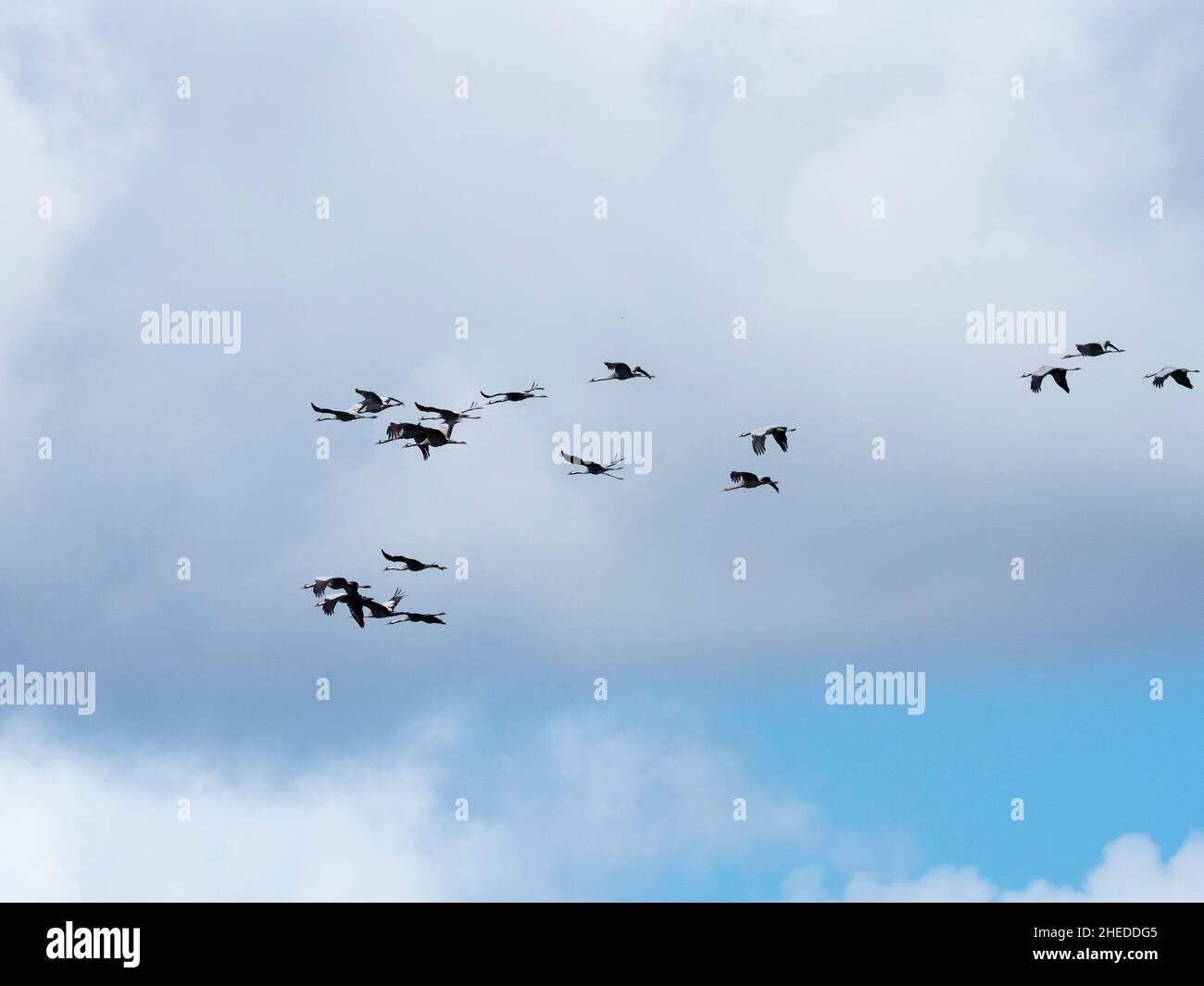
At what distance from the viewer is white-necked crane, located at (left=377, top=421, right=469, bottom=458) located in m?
119

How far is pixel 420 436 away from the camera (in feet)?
392

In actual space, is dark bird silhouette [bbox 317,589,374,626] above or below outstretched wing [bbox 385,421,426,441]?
below

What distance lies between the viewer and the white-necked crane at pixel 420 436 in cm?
11856
